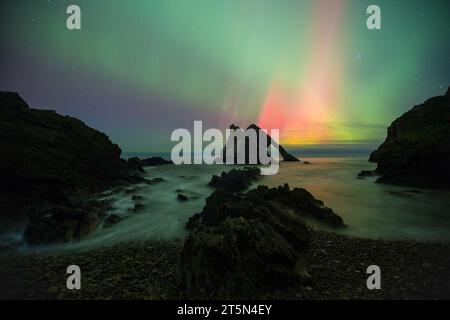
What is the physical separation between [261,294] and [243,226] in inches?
78.7

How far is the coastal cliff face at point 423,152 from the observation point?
24062mm

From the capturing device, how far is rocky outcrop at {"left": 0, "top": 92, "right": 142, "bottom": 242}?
12641 mm

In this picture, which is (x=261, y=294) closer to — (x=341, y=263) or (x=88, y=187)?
(x=341, y=263)

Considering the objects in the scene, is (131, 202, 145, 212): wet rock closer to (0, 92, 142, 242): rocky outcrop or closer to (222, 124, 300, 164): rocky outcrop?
(0, 92, 142, 242): rocky outcrop

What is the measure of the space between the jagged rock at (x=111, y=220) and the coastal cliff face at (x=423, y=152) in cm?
2616

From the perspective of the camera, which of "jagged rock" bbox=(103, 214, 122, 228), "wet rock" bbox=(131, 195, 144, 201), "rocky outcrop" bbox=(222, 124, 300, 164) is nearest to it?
"jagged rock" bbox=(103, 214, 122, 228)

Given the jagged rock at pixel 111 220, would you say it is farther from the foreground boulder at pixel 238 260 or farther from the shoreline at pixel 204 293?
the foreground boulder at pixel 238 260

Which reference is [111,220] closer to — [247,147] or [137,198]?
[137,198]

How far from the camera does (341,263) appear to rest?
28.0ft

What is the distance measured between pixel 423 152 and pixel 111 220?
27.4 m

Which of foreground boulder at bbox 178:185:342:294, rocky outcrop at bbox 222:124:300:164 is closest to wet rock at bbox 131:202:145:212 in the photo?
foreground boulder at bbox 178:185:342:294

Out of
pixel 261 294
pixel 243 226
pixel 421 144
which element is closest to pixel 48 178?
pixel 243 226

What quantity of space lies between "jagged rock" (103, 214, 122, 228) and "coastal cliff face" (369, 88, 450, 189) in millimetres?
26162
